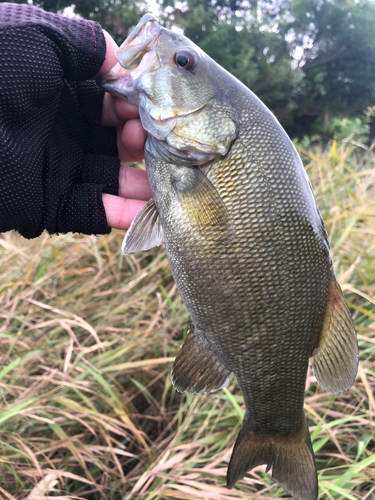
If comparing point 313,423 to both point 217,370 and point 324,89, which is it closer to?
point 217,370

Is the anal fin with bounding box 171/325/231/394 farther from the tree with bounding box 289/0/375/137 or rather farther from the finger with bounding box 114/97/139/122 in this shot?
the tree with bounding box 289/0/375/137

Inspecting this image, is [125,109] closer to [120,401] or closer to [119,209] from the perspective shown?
[119,209]

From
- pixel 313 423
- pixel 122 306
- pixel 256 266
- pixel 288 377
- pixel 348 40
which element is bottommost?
pixel 122 306

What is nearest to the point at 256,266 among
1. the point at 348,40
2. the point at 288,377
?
the point at 288,377

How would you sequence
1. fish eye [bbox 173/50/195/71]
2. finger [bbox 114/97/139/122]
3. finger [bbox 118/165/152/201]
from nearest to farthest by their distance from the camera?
fish eye [bbox 173/50/195/71] < finger [bbox 114/97/139/122] < finger [bbox 118/165/152/201]

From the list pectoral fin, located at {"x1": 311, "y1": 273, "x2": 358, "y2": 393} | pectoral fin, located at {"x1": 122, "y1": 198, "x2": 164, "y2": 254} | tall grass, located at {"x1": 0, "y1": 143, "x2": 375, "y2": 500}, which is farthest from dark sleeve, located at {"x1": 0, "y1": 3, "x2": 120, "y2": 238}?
pectoral fin, located at {"x1": 311, "y1": 273, "x2": 358, "y2": 393}
